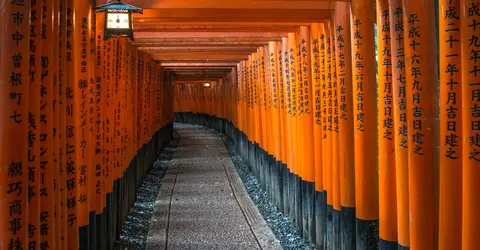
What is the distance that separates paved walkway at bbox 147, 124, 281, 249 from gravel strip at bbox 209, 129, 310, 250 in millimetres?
155

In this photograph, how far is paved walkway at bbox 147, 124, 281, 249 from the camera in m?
7.43

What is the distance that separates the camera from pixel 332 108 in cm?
600

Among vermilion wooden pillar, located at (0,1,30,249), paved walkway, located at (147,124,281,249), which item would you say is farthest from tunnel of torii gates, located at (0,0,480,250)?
paved walkway, located at (147,124,281,249)

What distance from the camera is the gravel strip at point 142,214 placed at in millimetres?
7566

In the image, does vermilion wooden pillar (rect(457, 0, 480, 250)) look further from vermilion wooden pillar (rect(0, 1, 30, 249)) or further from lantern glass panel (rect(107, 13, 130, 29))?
lantern glass panel (rect(107, 13, 130, 29))

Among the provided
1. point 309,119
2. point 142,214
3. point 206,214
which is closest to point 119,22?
point 309,119

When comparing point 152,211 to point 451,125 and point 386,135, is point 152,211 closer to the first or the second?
point 386,135

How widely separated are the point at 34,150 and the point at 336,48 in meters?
3.64

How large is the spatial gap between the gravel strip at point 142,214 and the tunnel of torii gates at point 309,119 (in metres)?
0.23

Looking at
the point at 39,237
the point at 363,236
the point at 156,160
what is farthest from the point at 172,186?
the point at 39,237

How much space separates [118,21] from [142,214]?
481cm

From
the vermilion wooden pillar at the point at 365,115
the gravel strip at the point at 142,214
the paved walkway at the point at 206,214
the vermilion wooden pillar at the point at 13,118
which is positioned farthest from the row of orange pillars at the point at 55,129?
the vermilion wooden pillar at the point at 365,115

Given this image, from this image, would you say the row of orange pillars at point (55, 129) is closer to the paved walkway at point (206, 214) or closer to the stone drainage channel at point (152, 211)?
the stone drainage channel at point (152, 211)

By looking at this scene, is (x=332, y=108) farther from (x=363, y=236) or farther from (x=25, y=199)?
(x=25, y=199)
